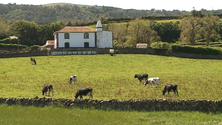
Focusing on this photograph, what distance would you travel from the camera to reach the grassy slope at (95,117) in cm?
A: 1880

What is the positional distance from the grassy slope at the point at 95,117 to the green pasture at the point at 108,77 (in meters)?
3.06

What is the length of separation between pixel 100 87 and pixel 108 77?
6.66 meters

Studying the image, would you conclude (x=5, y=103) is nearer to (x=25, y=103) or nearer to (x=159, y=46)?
Answer: (x=25, y=103)

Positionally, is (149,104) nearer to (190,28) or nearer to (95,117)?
(95,117)

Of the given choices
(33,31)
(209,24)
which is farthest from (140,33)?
(33,31)

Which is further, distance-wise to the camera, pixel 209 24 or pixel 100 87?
pixel 209 24

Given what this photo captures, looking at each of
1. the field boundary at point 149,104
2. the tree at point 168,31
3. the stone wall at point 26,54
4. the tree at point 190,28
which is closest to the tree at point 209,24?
the tree at point 190,28

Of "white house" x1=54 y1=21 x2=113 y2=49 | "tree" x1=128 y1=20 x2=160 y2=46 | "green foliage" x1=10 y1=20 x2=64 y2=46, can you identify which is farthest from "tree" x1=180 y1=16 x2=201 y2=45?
"green foliage" x1=10 y1=20 x2=64 y2=46

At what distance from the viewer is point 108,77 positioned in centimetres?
3447

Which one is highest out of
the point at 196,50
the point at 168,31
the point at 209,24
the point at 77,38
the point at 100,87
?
the point at 209,24

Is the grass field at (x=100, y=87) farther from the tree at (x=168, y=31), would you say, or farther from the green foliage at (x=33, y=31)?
the tree at (x=168, y=31)

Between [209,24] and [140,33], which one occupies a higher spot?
[209,24]

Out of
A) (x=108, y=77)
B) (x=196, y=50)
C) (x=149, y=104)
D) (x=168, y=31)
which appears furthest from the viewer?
(x=168, y=31)

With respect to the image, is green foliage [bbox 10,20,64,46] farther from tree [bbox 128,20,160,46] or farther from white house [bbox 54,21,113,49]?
white house [bbox 54,21,113,49]
